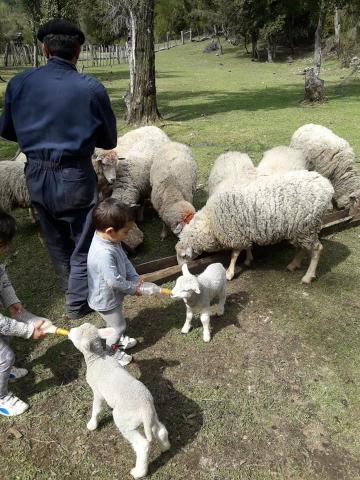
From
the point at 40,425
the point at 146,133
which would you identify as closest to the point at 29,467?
the point at 40,425

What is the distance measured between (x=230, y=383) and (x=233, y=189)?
255 centimetres

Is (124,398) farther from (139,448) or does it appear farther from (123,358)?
(123,358)

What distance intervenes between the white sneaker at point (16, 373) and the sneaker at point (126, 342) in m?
0.86

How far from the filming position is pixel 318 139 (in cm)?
702

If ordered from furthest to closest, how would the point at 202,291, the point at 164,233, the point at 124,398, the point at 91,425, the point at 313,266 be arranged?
the point at 164,233, the point at 313,266, the point at 202,291, the point at 91,425, the point at 124,398

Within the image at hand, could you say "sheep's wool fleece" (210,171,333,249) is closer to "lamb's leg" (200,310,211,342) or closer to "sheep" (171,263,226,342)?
"sheep" (171,263,226,342)

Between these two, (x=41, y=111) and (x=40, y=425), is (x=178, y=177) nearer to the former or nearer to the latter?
(x=41, y=111)

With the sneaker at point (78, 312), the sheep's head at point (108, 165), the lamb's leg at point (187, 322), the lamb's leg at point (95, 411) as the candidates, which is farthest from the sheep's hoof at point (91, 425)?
the sheep's head at point (108, 165)

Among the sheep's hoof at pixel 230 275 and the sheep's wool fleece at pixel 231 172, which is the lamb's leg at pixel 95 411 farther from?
the sheep's wool fleece at pixel 231 172

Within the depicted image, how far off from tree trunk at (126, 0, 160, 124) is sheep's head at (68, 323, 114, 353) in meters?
10.6

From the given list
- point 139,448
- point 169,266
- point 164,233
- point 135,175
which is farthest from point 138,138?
point 139,448

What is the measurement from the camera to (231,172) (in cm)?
598

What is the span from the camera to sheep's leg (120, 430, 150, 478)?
2547 millimetres

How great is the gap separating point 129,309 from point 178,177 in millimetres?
2544
